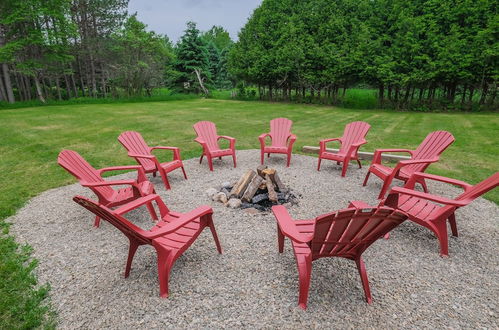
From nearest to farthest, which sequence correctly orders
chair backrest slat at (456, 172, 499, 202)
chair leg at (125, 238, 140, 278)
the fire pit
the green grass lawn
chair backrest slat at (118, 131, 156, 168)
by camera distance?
chair leg at (125, 238, 140, 278) → chair backrest slat at (456, 172, 499, 202) → the fire pit → the green grass lawn → chair backrest slat at (118, 131, 156, 168)

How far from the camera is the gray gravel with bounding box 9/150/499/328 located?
6.41 ft

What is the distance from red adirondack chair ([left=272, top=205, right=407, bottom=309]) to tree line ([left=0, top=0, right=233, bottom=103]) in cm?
2135

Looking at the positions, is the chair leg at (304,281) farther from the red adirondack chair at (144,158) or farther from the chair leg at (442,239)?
the red adirondack chair at (144,158)

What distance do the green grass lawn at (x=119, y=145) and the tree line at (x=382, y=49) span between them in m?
3.58

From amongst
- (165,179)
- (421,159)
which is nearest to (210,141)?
(165,179)

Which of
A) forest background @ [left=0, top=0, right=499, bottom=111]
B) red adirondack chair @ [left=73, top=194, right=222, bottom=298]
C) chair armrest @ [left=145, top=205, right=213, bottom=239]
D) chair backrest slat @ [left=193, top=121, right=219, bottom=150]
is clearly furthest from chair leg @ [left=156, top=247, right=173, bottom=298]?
forest background @ [left=0, top=0, right=499, bottom=111]

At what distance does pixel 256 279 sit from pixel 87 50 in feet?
88.6

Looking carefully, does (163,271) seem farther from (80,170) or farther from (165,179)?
(165,179)

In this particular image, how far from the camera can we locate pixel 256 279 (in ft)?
7.61

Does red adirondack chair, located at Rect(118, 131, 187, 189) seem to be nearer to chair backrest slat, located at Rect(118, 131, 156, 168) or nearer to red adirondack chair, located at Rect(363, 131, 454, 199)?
chair backrest slat, located at Rect(118, 131, 156, 168)

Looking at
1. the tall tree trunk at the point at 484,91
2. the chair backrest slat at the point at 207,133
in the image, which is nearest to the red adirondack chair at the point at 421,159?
the chair backrest slat at the point at 207,133

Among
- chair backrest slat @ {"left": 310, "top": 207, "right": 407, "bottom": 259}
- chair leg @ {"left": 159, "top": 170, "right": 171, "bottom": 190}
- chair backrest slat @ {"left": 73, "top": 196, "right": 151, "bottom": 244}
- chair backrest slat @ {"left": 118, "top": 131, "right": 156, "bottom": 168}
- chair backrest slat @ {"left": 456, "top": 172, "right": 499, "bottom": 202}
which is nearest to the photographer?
chair backrest slat @ {"left": 310, "top": 207, "right": 407, "bottom": 259}

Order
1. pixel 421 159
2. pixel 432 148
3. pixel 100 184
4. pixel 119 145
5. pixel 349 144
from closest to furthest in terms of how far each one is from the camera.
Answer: pixel 100 184 < pixel 421 159 < pixel 432 148 < pixel 349 144 < pixel 119 145

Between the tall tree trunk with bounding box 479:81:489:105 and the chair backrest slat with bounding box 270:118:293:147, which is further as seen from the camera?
the tall tree trunk with bounding box 479:81:489:105
